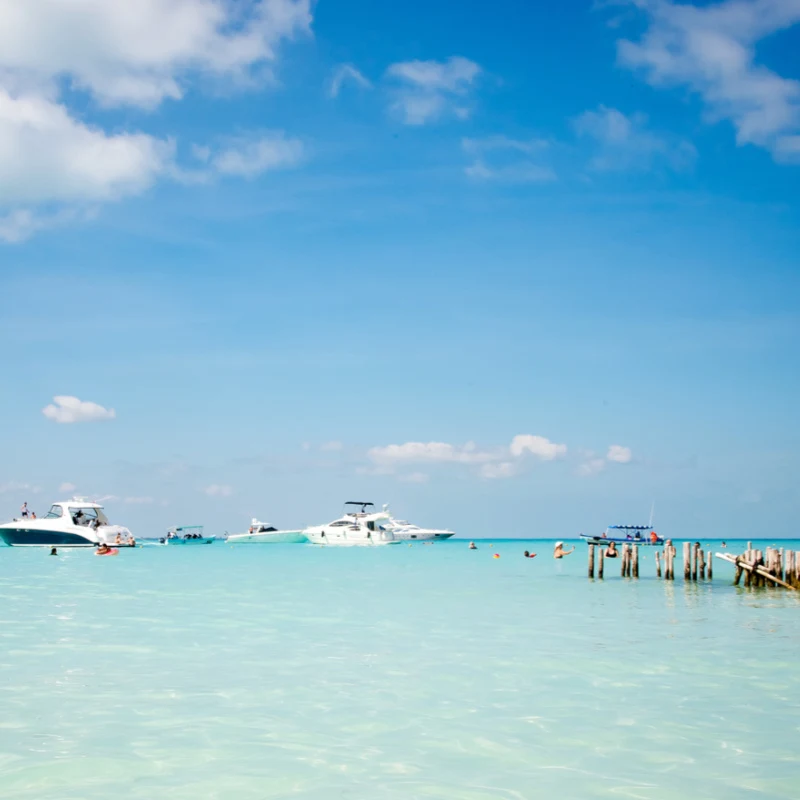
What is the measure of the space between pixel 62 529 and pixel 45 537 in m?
1.85

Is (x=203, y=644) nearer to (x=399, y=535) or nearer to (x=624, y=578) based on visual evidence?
(x=624, y=578)

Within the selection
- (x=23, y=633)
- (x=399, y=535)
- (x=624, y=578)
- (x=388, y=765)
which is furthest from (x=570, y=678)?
(x=399, y=535)

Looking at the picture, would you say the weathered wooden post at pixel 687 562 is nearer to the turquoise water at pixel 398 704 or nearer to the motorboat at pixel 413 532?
the turquoise water at pixel 398 704

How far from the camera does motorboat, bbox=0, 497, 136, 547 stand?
7475 centimetres

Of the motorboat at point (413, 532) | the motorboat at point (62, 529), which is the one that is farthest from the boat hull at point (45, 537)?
the motorboat at point (413, 532)

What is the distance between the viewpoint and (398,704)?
42.2 feet

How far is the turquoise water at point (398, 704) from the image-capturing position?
9.46 metres

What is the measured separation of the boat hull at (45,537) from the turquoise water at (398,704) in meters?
51.7

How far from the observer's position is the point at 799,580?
33594 mm

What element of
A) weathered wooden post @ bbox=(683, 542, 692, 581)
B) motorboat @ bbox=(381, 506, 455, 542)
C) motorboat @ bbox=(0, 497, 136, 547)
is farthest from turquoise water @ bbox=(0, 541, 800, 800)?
motorboat @ bbox=(381, 506, 455, 542)

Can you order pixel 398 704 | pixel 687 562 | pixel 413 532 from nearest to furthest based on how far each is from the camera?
pixel 398 704, pixel 687 562, pixel 413 532

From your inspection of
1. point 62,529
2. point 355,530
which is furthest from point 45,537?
point 355,530

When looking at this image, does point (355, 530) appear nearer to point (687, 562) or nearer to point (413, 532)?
point (413, 532)

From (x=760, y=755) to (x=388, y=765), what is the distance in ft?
14.8
